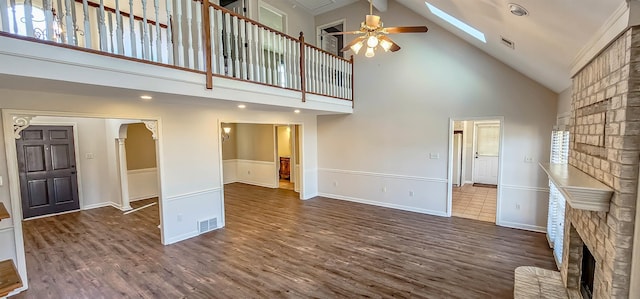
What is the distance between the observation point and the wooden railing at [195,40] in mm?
2365

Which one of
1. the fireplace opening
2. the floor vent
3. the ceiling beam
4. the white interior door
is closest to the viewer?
the fireplace opening

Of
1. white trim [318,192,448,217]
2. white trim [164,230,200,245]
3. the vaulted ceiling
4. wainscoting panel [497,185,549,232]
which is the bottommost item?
white trim [164,230,200,245]

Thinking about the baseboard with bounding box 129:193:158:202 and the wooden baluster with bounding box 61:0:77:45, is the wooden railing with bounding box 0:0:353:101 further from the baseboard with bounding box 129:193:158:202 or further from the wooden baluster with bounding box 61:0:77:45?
the baseboard with bounding box 129:193:158:202

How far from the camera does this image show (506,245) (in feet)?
14.4

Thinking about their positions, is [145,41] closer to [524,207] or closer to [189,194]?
[189,194]

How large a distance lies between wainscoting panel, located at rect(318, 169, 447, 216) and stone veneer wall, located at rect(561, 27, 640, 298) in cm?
356

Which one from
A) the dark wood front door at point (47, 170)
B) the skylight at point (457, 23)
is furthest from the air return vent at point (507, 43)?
the dark wood front door at point (47, 170)

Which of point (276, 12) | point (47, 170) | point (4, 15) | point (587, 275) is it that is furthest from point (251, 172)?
point (587, 275)

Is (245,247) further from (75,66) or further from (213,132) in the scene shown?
(75,66)

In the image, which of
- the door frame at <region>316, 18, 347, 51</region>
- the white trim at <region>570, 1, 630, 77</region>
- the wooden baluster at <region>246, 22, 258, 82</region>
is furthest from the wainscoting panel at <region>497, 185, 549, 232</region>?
the door frame at <region>316, 18, 347, 51</region>

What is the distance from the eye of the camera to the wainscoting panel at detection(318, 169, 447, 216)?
19.5 feet

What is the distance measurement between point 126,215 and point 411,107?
6854mm

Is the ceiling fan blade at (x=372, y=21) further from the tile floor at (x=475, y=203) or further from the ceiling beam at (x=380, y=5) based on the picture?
the tile floor at (x=475, y=203)

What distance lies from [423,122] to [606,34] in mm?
4171
